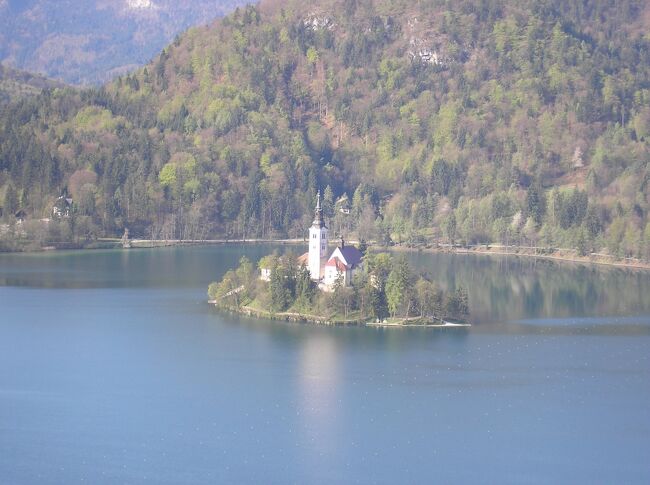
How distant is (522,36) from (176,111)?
34.1 meters

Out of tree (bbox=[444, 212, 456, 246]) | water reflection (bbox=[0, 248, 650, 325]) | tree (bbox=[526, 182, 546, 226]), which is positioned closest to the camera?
water reflection (bbox=[0, 248, 650, 325])

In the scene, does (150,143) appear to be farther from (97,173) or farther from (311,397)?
(311,397)

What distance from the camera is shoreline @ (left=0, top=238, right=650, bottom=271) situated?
302 ft

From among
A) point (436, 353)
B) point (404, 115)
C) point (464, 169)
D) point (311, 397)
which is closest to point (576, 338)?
point (436, 353)

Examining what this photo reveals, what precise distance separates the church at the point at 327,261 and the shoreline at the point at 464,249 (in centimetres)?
3062

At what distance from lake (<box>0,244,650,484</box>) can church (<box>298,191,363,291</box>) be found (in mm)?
3487

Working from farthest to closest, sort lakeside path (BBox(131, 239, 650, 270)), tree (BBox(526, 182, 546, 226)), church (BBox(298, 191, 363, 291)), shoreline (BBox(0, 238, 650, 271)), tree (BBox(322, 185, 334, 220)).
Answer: tree (BBox(322, 185, 334, 220)) < tree (BBox(526, 182, 546, 226)) < shoreline (BBox(0, 238, 650, 271)) < lakeside path (BBox(131, 239, 650, 270)) < church (BBox(298, 191, 363, 291))

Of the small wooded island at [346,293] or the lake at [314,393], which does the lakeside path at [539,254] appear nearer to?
the lake at [314,393]

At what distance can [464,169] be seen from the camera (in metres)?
118

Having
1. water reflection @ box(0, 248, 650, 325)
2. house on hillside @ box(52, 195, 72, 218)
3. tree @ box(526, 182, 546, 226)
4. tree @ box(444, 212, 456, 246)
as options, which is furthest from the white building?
house on hillside @ box(52, 195, 72, 218)

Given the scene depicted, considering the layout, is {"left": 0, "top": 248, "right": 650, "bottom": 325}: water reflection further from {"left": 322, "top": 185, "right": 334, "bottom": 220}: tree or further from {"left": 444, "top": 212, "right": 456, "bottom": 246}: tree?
{"left": 322, "top": 185, "right": 334, "bottom": 220}: tree

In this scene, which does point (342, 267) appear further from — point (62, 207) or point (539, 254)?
point (62, 207)

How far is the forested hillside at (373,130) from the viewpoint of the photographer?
106 meters

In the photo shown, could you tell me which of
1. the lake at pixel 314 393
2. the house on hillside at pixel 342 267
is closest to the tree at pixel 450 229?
the lake at pixel 314 393
